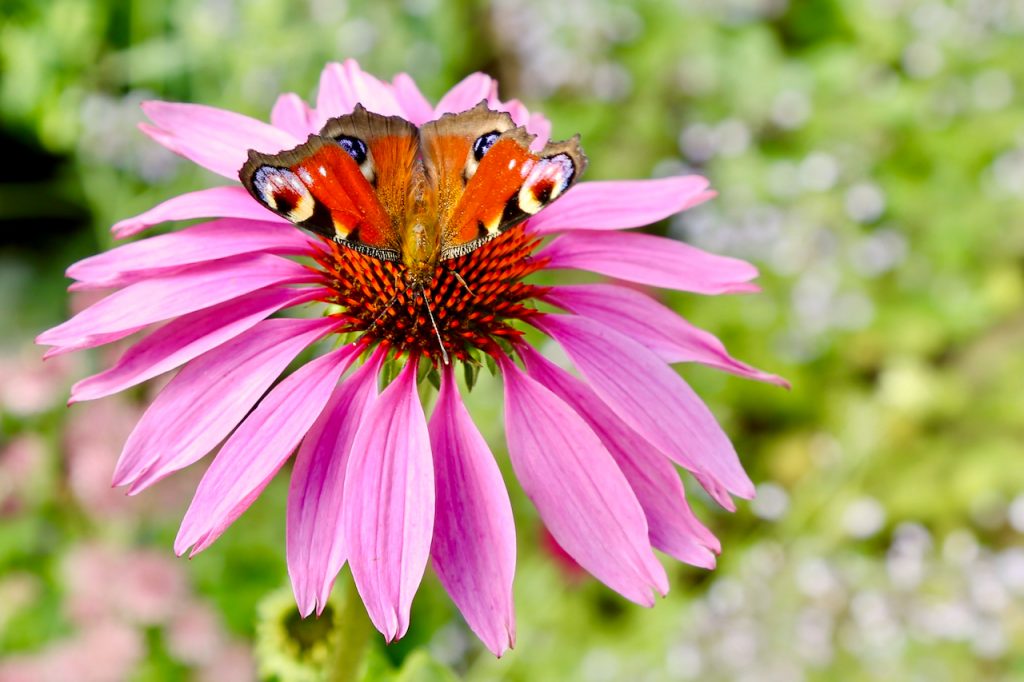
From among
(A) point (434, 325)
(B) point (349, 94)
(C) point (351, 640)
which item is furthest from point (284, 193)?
(C) point (351, 640)

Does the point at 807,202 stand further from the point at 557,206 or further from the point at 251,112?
the point at 557,206

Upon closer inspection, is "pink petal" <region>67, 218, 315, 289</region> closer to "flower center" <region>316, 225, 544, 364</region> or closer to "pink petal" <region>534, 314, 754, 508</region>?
"flower center" <region>316, 225, 544, 364</region>

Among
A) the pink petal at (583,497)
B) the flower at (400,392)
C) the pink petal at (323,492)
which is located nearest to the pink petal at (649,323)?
the flower at (400,392)

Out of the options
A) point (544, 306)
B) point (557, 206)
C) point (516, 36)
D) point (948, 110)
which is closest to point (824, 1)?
point (948, 110)

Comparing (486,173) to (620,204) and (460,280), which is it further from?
(620,204)

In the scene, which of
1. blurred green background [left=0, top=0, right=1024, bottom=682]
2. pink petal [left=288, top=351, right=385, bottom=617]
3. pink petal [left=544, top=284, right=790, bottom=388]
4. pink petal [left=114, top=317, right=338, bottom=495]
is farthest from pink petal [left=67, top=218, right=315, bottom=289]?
blurred green background [left=0, top=0, right=1024, bottom=682]

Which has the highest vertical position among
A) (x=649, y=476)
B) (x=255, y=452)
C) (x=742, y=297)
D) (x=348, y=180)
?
(x=348, y=180)

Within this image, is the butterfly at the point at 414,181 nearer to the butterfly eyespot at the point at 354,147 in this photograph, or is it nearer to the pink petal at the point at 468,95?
the butterfly eyespot at the point at 354,147
